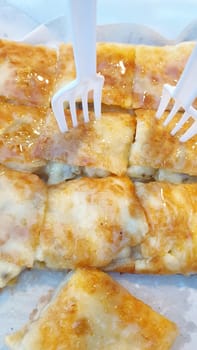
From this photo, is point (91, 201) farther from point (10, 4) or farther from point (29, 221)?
point (10, 4)

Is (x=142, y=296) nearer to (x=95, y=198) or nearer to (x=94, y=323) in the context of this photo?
(x=94, y=323)

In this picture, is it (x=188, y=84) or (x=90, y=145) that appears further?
(x=90, y=145)

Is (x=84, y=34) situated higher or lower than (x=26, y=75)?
higher

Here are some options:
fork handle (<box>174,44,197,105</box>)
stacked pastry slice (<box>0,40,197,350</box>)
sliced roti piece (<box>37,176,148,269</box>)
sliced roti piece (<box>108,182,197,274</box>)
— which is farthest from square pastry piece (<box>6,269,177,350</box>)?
fork handle (<box>174,44,197,105</box>)

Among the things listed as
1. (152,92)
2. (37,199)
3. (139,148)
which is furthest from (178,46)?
(37,199)

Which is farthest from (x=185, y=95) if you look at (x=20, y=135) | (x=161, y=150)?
(x=20, y=135)

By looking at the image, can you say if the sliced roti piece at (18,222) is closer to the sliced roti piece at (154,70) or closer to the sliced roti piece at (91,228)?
the sliced roti piece at (91,228)
